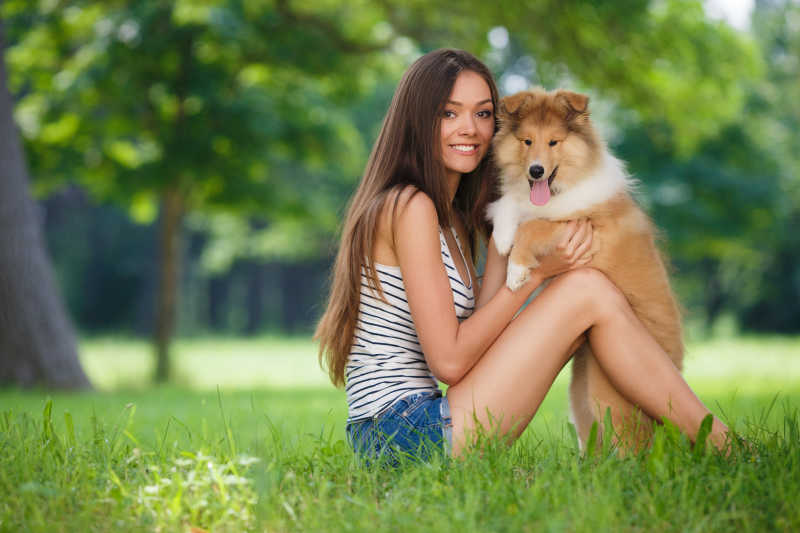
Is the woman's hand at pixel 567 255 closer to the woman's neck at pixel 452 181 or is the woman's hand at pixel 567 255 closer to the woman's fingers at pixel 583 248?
the woman's fingers at pixel 583 248

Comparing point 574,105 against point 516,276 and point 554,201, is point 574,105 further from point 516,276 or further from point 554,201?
point 516,276

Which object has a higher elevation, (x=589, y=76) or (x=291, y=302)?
(x=589, y=76)

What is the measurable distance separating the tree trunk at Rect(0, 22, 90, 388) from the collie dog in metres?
5.87

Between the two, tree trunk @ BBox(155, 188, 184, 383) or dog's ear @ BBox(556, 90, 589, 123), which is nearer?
dog's ear @ BBox(556, 90, 589, 123)

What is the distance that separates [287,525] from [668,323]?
1.72 metres

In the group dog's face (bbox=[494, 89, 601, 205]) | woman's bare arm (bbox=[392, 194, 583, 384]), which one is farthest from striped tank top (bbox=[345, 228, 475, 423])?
dog's face (bbox=[494, 89, 601, 205])

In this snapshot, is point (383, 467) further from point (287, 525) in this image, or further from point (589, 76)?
point (589, 76)

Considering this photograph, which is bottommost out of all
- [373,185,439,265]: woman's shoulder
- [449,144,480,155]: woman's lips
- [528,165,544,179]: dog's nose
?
[373,185,439,265]: woman's shoulder

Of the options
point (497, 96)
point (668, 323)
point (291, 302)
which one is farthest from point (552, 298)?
point (291, 302)

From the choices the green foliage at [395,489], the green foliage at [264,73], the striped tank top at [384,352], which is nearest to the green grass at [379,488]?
the green foliage at [395,489]

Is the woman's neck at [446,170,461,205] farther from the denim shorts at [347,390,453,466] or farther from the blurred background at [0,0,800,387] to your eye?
the blurred background at [0,0,800,387]

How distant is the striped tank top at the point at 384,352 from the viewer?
2795mm

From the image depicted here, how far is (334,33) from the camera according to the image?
9898mm

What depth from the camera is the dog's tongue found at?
3.11 meters
